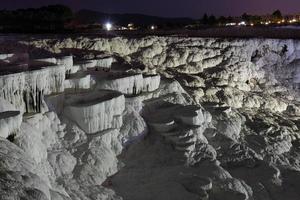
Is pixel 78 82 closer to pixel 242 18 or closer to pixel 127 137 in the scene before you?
pixel 127 137

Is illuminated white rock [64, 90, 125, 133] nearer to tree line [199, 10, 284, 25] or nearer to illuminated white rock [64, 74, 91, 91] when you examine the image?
illuminated white rock [64, 74, 91, 91]

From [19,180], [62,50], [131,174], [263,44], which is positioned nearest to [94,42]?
[62,50]

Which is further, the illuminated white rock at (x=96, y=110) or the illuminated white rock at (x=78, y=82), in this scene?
the illuminated white rock at (x=78, y=82)

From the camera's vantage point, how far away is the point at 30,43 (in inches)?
711

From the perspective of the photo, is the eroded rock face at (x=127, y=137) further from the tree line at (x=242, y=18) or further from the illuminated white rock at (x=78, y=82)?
the tree line at (x=242, y=18)

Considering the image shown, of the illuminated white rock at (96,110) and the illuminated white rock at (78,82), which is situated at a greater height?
the illuminated white rock at (78,82)

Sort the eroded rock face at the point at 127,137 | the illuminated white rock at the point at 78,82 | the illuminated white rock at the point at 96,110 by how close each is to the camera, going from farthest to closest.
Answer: the illuminated white rock at the point at 78,82 < the illuminated white rock at the point at 96,110 < the eroded rock face at the point at 127,137

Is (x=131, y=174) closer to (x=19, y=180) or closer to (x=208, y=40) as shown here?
(x=19, y=180)

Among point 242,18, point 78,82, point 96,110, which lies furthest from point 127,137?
point 242,18

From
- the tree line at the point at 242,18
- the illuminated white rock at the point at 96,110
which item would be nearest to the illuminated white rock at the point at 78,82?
the illuminated white rock at the point at 96,110

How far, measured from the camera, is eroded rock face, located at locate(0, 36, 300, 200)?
31.5ft

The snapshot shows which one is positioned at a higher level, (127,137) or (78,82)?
(78,82)

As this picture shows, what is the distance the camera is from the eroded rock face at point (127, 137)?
9.59 meters

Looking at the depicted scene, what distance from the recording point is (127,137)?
12352mm
